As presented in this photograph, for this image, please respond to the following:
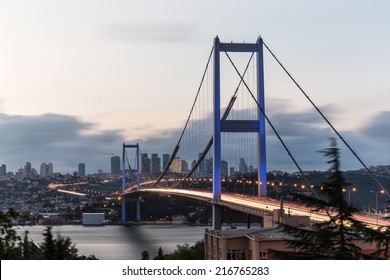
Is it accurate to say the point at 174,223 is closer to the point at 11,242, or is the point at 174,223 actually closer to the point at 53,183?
the point at 53,183

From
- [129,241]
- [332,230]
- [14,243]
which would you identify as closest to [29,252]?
[14,243]

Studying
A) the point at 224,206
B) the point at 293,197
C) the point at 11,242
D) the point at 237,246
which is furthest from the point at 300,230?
the point at 224,206

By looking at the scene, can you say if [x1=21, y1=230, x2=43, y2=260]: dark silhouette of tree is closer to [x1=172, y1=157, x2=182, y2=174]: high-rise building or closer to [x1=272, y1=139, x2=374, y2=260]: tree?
[x1=272, y1=139, x2=374, y2=260]: tree

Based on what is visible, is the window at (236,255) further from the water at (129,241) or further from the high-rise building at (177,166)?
the high-rise building at (177,166)

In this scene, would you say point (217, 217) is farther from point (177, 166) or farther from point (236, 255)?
point (177, 166)

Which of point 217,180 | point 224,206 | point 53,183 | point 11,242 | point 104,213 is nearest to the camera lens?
point 11,242

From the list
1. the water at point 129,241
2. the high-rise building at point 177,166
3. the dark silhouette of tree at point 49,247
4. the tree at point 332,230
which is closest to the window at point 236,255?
the tree at point 332,230
